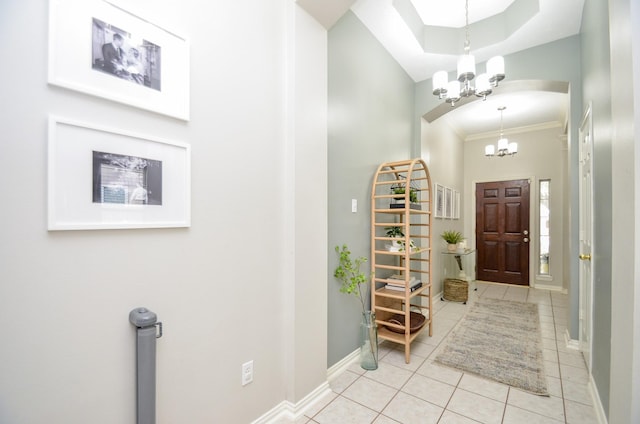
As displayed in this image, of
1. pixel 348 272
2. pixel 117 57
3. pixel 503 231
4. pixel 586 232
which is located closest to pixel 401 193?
pixel 348 272

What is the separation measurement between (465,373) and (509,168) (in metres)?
4.64

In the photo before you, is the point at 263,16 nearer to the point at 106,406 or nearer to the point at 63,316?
the point at 63,316

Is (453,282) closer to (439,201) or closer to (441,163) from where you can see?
(439,201)

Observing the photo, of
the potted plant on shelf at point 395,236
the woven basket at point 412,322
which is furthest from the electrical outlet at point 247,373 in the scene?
the potted plant on shelf at point 395,236

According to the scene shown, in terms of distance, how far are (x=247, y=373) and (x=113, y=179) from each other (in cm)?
117

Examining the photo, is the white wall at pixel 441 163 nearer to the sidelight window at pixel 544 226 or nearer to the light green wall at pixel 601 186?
the sidelight window at pixel 544 226

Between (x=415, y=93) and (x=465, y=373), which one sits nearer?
(x=465, y=373)

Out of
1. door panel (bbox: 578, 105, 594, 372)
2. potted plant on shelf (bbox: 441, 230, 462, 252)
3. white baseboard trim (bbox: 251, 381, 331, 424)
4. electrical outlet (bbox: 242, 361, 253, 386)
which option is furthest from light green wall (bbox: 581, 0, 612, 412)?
potted plant on shelf (bbox: 441, 230, 462, 252)

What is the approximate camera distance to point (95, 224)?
3.31ft

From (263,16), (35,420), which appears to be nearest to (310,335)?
(35,420)

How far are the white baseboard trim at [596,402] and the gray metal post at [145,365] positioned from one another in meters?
2.34

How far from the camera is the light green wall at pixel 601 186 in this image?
1601 mm

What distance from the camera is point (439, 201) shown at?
4410 millimetres

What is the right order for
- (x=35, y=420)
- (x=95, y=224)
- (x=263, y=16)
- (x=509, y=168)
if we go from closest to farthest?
(x=35, y=420) < (x=95, y=224) < (x=263, y=16) < (x=509, y=168)
